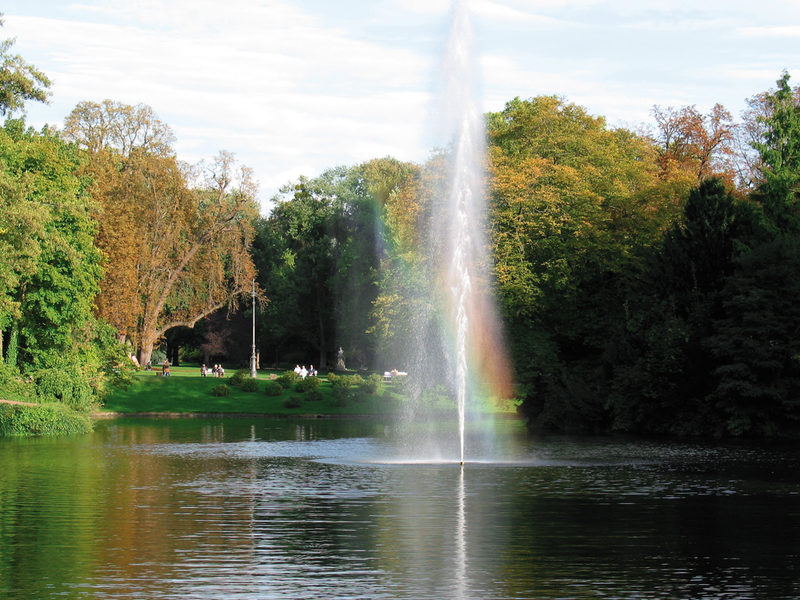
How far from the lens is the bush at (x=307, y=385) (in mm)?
72750

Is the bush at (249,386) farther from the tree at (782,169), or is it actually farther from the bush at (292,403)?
the tree at (782,169)

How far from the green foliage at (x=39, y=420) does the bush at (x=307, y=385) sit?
84.6ft

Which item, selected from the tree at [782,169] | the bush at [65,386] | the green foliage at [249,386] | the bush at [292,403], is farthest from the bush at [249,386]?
the tree at [782,169]

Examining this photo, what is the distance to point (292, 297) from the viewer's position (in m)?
103

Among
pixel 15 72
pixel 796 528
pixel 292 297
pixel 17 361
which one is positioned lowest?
pixel 796 528

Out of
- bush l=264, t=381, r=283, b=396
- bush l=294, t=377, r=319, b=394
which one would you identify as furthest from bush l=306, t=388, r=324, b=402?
bush l=264, t=381, r=283, b=396

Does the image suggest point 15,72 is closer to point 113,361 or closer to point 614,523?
point 113,361

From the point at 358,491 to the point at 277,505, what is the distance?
9.85ft

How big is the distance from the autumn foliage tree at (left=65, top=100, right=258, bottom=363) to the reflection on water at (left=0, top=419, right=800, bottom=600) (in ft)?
114

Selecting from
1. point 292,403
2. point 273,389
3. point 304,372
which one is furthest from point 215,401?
point 304,372

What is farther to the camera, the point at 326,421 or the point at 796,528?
the point at 326,421

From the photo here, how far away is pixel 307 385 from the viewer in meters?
72.9

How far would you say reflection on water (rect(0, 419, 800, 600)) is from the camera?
48.8 ft

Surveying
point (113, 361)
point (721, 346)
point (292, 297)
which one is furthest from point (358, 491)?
point (292, 297)
